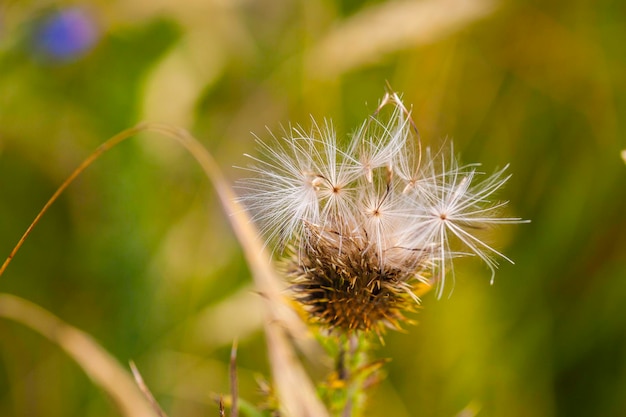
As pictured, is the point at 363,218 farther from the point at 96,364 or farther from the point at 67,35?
the point at 67,35

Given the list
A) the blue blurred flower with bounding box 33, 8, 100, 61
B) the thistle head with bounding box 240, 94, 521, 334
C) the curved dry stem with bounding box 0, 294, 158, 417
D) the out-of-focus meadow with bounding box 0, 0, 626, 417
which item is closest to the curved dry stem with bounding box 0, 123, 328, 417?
the thistle head with bounding box 240, 94, 521, 334

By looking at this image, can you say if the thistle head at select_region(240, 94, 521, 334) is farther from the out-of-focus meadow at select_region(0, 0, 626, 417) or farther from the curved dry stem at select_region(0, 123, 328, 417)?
the out-of-focus meadow at select_region(0, 0, 626, 417)

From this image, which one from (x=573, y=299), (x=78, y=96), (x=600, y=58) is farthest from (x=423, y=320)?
(x=78, y=96)

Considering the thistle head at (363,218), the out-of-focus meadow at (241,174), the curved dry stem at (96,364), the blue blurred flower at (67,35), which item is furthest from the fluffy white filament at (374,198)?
the blue blurred flower at (67,35)

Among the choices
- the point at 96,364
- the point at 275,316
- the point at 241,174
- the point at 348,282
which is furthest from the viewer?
the point at 241,174

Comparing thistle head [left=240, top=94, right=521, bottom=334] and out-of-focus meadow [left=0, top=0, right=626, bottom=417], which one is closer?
thistle head [left=240, top=94, right=521, bottom=334]

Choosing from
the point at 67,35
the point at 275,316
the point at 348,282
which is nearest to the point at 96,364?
the point at 275,316

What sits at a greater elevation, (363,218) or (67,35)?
(67,35)
